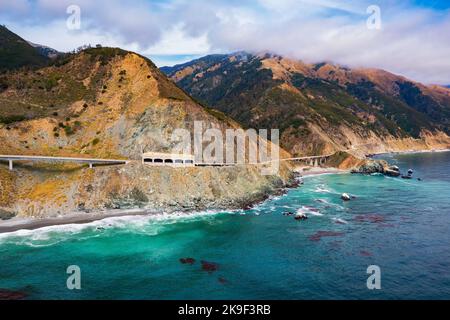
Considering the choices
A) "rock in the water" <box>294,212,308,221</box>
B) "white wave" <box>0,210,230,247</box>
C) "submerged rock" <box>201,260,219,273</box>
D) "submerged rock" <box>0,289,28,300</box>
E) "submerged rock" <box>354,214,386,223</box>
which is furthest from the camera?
"rock in the water" <box>294,212,308,221</box>

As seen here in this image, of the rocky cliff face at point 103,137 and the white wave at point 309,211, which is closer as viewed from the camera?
the rocky cliff face at point 103,137

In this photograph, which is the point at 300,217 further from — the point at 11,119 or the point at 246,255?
the point at 11,119

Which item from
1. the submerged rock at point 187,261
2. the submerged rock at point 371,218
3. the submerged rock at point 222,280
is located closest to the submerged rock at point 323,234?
the submerged rock at point 371,218

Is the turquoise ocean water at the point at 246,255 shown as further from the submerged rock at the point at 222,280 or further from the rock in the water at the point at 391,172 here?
the rock in the water at the point at 391,172

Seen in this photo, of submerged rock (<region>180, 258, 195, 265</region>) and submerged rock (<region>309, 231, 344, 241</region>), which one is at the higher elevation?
submerged rock (<region>309, 231, 344, 241</region>)

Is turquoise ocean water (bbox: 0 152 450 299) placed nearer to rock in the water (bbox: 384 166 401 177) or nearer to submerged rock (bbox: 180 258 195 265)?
submerged rock (bbox: 180 258 195 265)

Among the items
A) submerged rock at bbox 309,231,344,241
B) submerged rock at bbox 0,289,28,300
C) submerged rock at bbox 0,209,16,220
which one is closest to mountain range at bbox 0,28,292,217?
submerged rock at bbox 0,209,16,220

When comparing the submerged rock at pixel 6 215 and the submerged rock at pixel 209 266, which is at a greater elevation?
the submerged rock at pixel 6 215
